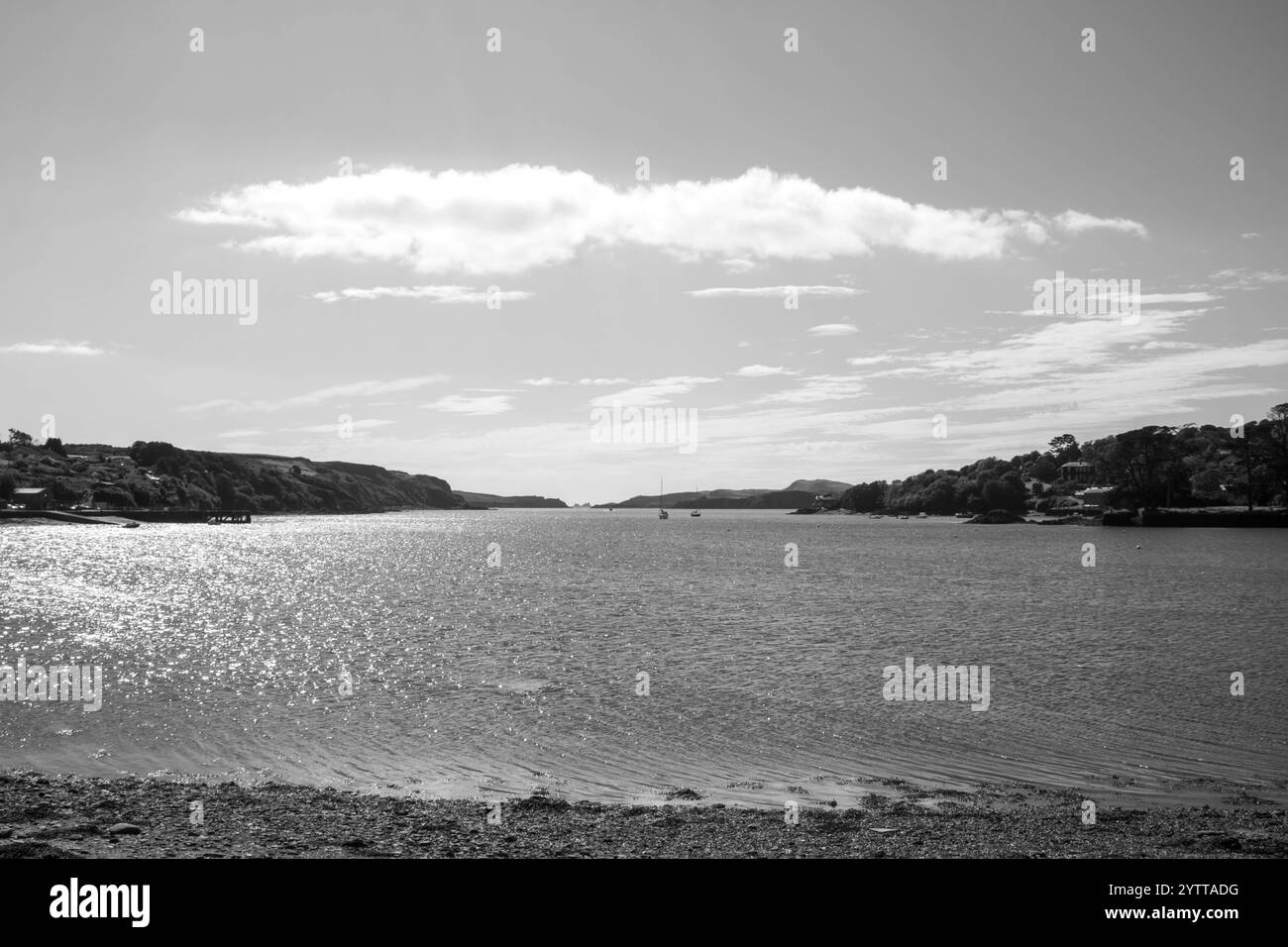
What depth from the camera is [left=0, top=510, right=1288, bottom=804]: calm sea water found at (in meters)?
24.1

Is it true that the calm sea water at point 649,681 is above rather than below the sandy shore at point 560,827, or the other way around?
below

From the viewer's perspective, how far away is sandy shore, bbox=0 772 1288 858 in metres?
14.9

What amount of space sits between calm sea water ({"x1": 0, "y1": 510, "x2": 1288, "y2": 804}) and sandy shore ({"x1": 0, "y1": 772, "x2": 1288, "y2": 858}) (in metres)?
2.49

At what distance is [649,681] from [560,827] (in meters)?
20.2

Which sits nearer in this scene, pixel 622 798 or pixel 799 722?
pixel 622 798

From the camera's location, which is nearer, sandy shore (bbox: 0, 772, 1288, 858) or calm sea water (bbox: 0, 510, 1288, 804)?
sandy shore (bbox: 0, 772, 1288, 858)

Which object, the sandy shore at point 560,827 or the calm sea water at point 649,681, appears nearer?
the sandy shore at point 560,827

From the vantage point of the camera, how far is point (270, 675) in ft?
124

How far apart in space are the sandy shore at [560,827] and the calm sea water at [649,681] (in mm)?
2495

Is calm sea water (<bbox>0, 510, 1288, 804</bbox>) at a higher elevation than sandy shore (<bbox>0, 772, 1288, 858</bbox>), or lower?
lower

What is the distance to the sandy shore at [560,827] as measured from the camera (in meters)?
14.9

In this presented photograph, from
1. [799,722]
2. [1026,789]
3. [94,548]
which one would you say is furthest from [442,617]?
[94,548]
